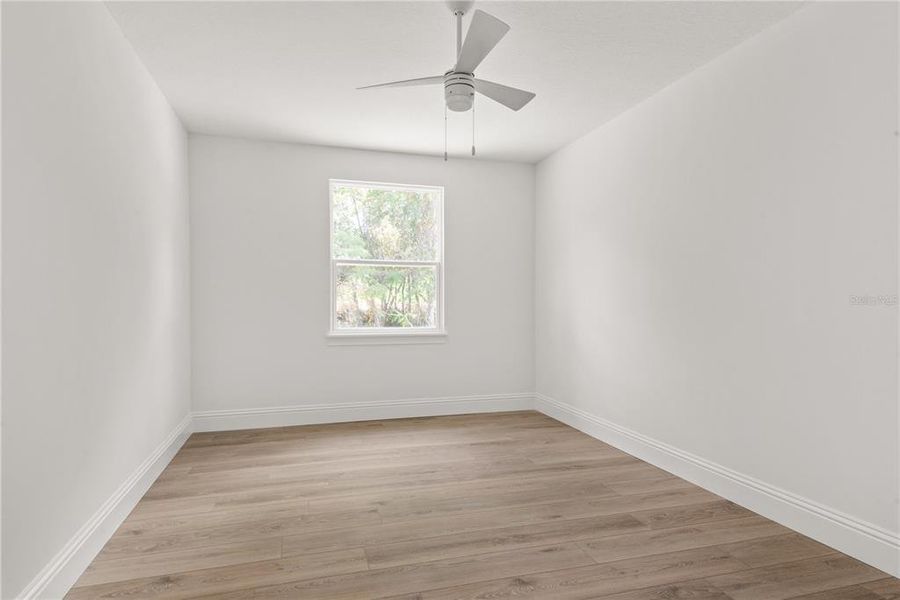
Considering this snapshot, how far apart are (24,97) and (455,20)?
1818 millimetres

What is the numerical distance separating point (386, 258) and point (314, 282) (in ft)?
2.36

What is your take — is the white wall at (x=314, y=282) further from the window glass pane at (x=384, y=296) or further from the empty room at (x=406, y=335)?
the window glass pane at (x=384, y=296)

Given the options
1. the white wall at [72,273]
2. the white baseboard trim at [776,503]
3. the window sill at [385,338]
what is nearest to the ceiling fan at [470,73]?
the white wall at [72,273]

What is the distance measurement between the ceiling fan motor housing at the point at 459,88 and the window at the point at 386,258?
7.66 feet

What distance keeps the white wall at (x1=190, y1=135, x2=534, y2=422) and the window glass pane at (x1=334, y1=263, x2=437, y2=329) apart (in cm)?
19

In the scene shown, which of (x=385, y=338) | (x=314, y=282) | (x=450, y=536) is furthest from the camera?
(x=385, y=338)

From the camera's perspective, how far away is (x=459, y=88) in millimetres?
2482

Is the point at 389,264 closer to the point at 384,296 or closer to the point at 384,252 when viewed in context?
the point at 384,252

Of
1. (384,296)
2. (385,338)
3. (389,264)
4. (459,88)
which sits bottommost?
(385,338)

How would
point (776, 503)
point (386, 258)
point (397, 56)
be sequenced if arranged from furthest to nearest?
point (386, 258)
point (397, 56)
point (776, 503)

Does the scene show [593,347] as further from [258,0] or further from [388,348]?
[258,0]

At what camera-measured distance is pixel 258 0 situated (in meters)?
2.36

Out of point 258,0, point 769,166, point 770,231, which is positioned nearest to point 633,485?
point 770,231

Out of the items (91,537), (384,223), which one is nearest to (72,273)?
(91,537)
